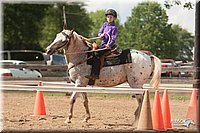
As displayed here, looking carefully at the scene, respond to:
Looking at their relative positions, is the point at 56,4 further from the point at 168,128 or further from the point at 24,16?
the point at 168,128

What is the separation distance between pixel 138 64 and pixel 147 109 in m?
1.62

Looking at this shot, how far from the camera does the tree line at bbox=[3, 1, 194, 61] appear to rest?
39125 millimetres

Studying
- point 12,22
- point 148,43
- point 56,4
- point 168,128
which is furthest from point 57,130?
point 148,43

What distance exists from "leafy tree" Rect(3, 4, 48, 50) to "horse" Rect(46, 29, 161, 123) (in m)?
29.0

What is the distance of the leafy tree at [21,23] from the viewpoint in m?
38.2

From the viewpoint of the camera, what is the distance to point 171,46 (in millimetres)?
56031

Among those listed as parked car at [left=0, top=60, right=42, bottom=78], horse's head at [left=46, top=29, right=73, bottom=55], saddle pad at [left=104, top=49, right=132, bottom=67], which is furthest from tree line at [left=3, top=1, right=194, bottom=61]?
horse's head at [left=46, top=29, right=73, bottom=55]

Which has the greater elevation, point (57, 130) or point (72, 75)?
point (72, 75)

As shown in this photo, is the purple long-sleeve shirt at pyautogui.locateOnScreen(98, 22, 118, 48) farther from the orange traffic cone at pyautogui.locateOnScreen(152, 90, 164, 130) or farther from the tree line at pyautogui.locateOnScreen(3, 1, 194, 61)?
the tree line at pyautogui.locateOnScreen(3, 1, 194, 61)

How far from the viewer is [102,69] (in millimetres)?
9422

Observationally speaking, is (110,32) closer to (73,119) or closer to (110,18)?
(110,18)

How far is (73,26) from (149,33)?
11.1 meters

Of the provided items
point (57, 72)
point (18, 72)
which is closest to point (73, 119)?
point (18, 72)

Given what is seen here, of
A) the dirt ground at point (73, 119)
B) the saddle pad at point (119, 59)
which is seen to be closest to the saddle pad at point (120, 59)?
the saddle pad at point (119, 59)
